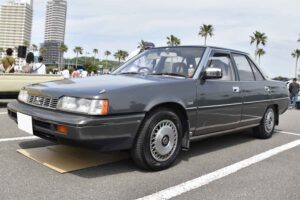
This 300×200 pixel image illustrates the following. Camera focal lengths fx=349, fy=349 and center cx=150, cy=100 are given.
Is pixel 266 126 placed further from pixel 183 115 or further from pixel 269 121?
pixel 183 115

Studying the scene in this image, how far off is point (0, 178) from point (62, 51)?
10919cm

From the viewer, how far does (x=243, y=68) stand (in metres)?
5.63

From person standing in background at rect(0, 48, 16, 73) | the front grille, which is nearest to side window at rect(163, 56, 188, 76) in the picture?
the front grille

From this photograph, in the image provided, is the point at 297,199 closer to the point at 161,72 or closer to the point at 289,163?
the point at 289,163

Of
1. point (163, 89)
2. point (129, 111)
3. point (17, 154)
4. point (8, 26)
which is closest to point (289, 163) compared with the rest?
point (163, 89)

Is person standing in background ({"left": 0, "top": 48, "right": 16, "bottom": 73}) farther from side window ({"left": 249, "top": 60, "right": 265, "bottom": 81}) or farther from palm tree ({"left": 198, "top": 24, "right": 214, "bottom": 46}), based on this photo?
palm tree ({"left": 198, "top": 24, "right": 214, "bottom": 46})

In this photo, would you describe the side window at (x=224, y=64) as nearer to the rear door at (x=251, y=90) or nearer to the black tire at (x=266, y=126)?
the rear door at (x=251, y=90)

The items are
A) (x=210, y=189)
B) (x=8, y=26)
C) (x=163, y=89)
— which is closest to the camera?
(x=210, y=189)

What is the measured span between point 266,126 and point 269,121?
139mm

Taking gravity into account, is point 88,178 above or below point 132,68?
below

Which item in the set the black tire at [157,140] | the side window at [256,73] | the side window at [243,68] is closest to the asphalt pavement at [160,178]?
the black tire at [157,140]

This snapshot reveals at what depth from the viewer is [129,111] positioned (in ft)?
11.8

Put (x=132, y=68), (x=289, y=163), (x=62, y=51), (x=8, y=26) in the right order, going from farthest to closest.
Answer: (x=62, y=51) < (x=8, y=26) < (x=132, y=68) < (x=289, y=163)

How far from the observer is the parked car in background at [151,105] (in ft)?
11.3
